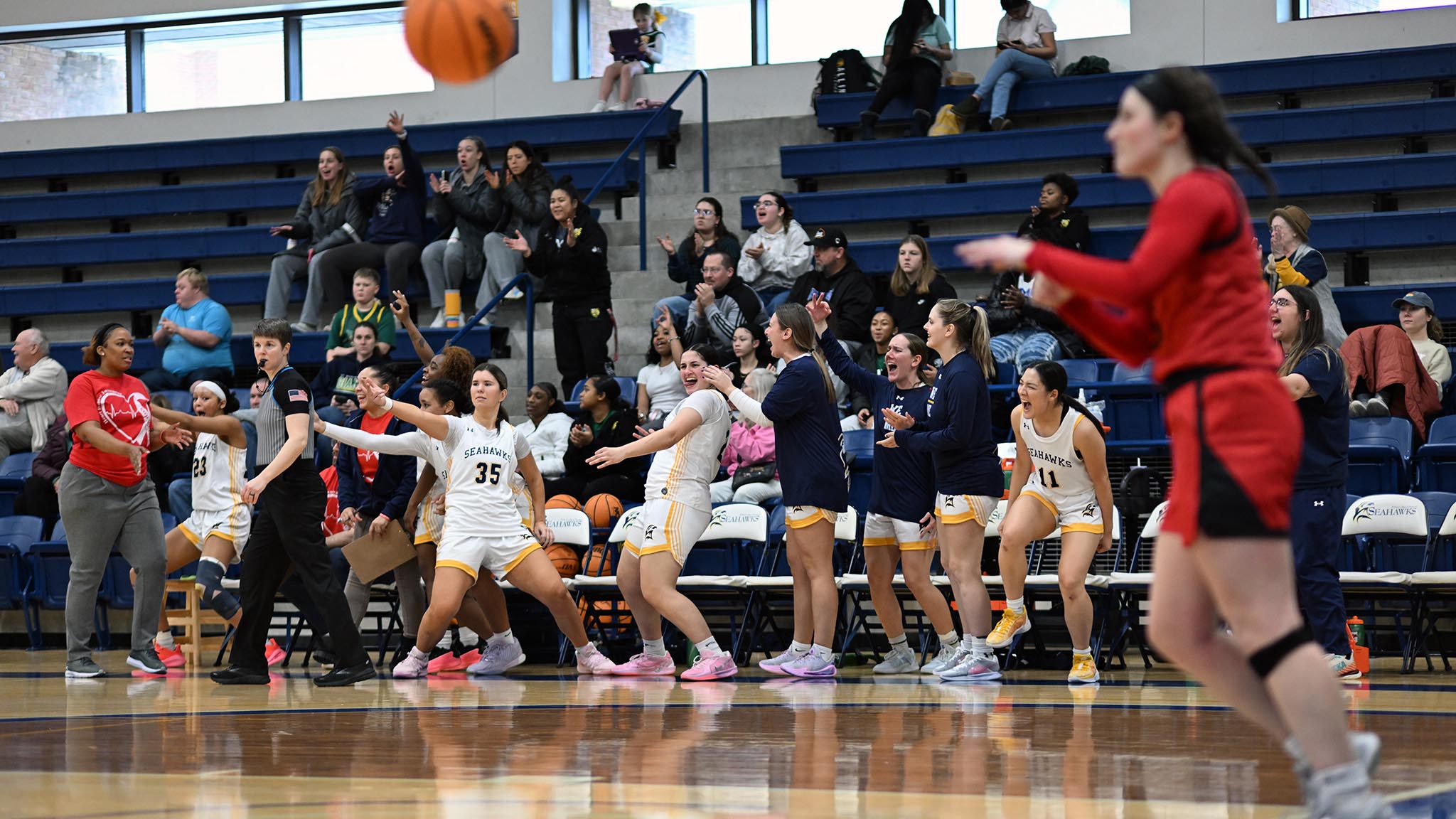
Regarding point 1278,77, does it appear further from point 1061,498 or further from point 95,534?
point 95,534

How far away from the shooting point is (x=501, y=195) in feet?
42.7

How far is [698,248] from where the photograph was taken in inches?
480

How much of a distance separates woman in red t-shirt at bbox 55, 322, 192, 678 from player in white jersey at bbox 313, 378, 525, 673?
106 centimetres

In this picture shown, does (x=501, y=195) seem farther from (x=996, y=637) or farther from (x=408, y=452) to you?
(x=996, y=637)

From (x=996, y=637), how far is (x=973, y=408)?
121 cm

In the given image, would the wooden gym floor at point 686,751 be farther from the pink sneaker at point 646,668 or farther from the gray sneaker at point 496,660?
the gray sneaker at point 496,660

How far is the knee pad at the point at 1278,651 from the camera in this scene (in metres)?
3.14

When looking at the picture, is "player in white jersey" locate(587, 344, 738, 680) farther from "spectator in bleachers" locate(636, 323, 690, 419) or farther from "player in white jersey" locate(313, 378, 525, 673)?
"spectator in bleachers" locate(636, 323, 690, 419)

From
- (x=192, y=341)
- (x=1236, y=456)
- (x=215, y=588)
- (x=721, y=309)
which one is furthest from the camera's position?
(x=192, y=341)

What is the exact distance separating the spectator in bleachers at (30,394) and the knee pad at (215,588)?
12.6ft

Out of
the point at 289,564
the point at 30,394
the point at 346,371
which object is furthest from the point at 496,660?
the point at 30,394

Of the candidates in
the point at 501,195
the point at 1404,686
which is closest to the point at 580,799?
the point at 1404,686

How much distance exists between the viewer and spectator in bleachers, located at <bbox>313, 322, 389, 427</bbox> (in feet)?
37.0

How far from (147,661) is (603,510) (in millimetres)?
2915
